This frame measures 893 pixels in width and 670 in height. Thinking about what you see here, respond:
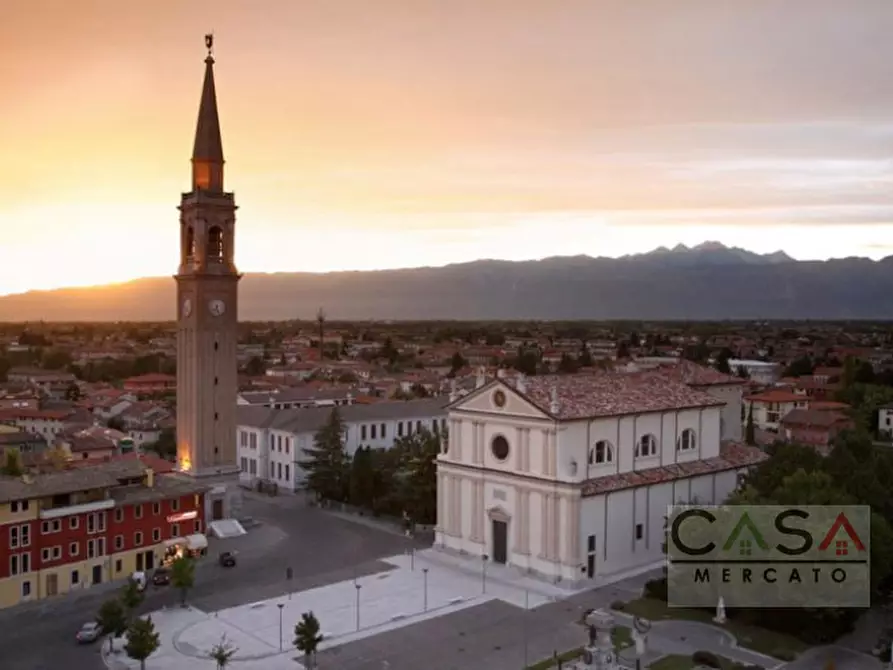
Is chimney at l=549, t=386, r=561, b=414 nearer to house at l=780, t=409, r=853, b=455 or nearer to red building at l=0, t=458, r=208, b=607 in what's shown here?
red building at l=0, t=458, r=208, b=607

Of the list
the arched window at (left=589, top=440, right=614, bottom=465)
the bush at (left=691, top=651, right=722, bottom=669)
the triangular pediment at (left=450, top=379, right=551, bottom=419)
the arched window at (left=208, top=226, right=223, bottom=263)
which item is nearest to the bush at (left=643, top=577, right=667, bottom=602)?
the arched window at (left=589, top=440, right=614, bottom=465)

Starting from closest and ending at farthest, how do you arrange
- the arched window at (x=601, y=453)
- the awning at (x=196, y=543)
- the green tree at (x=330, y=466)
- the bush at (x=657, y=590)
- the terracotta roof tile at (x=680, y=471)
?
1. the bush at (x=657, y=590)
2. the terracotta roof tile at (x=680, y=471)
3. the arched window at (x=601, y=453)
4. the awning at (x=196, y=543)
5. the green tree at (x=330, y=466)

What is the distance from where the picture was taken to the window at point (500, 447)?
146ft

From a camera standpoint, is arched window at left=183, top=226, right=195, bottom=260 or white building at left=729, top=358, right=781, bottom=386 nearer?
arched window at left=183, top=226, right=195, bottom=260

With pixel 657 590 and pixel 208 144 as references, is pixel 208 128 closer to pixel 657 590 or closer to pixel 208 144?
pixel 208 144

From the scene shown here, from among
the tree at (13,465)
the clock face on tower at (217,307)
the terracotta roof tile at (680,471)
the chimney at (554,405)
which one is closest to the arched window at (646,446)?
the terracotta roof tile at (680,471)

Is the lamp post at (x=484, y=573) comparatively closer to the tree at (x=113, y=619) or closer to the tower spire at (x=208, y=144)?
the tree at (x=113, y=619)

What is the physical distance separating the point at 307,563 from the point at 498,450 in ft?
36.8

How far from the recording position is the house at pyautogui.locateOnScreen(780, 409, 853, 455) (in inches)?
3108

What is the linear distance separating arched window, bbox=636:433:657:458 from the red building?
22.7 meters

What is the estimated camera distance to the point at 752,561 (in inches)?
1396

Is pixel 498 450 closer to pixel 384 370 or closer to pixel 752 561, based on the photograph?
pixel 752 561

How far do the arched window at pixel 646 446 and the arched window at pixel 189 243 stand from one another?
28.3 m

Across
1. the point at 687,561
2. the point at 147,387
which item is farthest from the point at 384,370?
the point at 687,561
